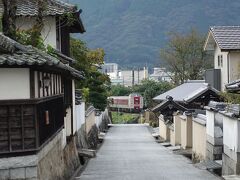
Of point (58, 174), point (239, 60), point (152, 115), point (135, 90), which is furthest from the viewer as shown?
point (135, 90)

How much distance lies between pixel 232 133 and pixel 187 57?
178 feet

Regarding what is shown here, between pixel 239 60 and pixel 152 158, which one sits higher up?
pixel 239 60

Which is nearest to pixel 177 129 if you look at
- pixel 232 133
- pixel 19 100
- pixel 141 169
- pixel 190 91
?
pixel 190 91

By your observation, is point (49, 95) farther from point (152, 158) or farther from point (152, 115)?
point (152, 115)

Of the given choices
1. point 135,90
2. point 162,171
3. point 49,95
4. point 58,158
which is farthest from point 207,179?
point 135,90

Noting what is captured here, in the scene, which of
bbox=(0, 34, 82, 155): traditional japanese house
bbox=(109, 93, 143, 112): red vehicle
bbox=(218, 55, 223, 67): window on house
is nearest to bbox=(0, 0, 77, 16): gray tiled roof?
bbox=(0, 34, 82, 155): traditional japanese house

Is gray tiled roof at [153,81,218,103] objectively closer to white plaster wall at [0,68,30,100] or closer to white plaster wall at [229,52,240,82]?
white plaster wall at [229,52,240,82]

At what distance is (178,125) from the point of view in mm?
36562

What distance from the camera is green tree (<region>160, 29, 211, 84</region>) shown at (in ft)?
233

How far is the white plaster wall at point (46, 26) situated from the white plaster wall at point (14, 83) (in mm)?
9759

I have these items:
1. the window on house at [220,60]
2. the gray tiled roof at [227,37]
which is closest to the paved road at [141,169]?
the gray tiled roof at [227,37]

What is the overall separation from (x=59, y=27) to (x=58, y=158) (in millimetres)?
8202

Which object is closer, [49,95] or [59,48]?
[49,95]

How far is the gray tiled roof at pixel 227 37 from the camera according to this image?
3628 cm
